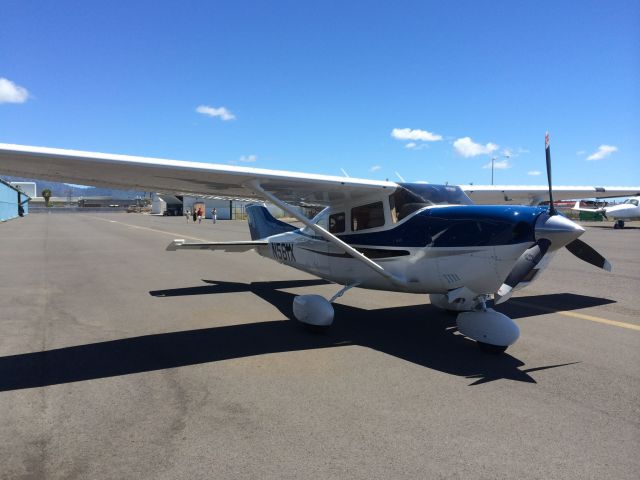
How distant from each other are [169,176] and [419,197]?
10.7ft

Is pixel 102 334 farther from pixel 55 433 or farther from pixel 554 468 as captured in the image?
pixel 554 468

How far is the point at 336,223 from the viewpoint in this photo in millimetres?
6836

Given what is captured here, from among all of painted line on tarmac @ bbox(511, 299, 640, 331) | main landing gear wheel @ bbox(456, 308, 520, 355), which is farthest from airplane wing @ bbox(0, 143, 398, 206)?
painted line on tarmac @ bbox(511, 299, 640, 331)

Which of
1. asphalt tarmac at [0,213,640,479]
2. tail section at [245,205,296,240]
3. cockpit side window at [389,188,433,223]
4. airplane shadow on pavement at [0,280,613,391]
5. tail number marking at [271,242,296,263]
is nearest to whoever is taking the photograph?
asphalt tarmac at [0,213,640,479]

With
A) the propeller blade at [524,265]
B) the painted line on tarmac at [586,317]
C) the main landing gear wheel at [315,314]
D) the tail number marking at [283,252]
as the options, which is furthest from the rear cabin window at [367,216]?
the painted line on tarmac at [586,317]

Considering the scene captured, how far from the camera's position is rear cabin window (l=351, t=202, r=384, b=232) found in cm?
604

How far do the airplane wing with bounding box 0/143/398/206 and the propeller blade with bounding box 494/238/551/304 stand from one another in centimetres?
201

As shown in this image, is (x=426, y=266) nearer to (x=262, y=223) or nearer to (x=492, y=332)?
(x=492, y=332)

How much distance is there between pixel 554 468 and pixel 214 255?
1502 centimetres

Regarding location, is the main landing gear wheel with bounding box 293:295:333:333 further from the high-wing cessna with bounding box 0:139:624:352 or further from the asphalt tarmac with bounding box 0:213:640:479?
the asphalt tarmac with bounding box 0:213:640:479

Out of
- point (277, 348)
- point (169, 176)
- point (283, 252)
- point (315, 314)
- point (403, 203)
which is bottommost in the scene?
point (277, 348)

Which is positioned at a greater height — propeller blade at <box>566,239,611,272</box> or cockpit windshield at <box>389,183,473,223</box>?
cockpit windshield at <box>389,183,473,223</box>

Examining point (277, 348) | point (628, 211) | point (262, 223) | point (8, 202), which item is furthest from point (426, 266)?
point (8, 202)

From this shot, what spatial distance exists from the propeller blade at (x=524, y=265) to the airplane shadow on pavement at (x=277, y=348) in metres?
0.81
